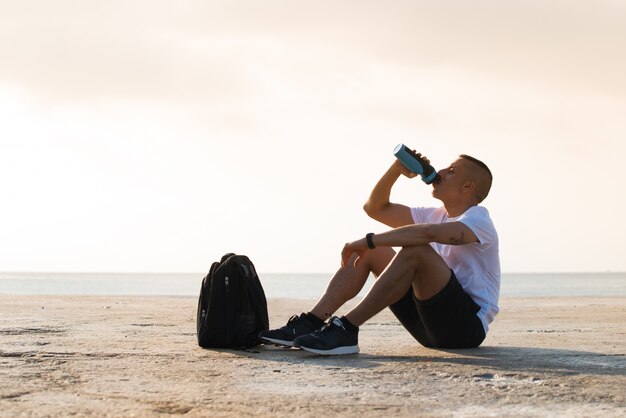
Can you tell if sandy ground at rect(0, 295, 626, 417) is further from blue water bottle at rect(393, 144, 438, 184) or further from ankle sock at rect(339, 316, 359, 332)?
blue water bottle at rect(393, 144, 438, 184)

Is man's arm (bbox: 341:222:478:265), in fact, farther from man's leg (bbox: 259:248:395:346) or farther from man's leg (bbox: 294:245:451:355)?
man's leg (bbox: 259:248:395:346)

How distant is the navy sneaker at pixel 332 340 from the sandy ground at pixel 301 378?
78 mm

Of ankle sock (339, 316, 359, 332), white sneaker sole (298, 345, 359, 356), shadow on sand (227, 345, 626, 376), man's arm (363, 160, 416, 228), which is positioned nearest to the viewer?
shadow on sand (227, 345, 626, 376)

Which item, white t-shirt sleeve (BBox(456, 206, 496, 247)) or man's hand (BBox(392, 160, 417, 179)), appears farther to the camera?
man's hand (BBox(392, 160, 417, 179))

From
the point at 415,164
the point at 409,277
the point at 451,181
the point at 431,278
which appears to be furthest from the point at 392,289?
the point at 415,164

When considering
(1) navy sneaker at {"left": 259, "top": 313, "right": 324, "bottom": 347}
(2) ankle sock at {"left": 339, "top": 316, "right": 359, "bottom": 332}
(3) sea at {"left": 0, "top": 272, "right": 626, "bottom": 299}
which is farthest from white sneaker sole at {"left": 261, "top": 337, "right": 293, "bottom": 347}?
(3) sea at {"left": 0, "top": 272, "right": 626, "bottom": 299}

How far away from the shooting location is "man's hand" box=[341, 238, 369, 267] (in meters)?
5.27

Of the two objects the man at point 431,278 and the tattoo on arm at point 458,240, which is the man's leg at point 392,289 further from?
the tattoo on arm at point 458,240

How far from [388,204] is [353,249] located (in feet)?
3.17

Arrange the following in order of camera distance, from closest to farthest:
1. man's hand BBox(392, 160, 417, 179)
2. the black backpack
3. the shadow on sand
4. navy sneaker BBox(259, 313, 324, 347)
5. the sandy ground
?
the sandy ground
the shadow on sand
navy sneaker BBox(259, 313, 324, 347)
the black backpack
man's hand BBox(392, 160, 417, 179)

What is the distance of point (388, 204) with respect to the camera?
620 cm

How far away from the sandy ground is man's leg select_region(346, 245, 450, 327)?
1.19 ft

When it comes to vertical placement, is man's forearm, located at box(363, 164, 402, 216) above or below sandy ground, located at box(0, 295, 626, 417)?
above

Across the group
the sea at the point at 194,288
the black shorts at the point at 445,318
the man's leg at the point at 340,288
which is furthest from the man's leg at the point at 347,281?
the sea at the point at 194,288
